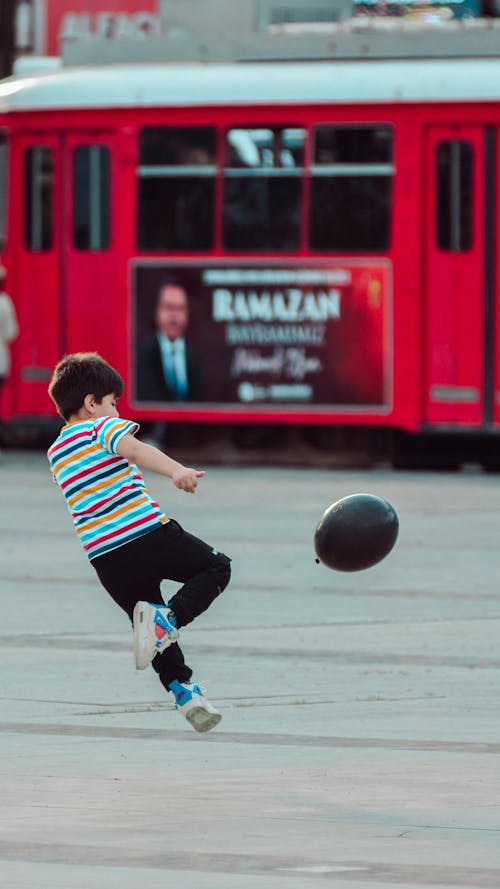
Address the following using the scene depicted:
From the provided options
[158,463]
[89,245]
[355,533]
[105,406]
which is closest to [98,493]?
[105,406]

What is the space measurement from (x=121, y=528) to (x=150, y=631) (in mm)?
360

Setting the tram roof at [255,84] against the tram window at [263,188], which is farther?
the tram window at [263,188]

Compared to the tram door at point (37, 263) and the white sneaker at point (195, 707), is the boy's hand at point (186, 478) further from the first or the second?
the tram door at point (37, 263)

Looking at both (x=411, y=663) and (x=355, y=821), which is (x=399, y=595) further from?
(x=355, y=821)

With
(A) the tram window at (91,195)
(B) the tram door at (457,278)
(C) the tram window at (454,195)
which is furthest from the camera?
(A) the tram window at (91,195)

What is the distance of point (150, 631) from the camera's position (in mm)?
6938

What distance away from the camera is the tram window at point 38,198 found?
20000mm

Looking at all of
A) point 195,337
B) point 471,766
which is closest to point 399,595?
point 471,766

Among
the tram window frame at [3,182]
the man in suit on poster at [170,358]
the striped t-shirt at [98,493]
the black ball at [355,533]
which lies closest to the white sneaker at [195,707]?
the striped t-shirt at [98,493]

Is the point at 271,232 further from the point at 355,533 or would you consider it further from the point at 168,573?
the point at 168,573

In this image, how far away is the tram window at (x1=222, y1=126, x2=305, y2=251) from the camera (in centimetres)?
1920

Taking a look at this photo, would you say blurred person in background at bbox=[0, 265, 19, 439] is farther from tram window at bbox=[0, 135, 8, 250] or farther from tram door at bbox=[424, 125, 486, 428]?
tram door at bbox=[424, 125, 486, 428]

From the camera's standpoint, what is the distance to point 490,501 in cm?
1652

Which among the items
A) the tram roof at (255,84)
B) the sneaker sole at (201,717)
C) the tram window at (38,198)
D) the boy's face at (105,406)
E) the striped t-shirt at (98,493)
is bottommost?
the sneaker sole at (201,717)
